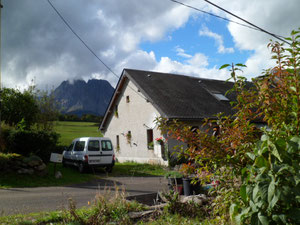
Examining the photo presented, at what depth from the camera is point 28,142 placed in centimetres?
1392

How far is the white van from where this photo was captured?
48.7ft

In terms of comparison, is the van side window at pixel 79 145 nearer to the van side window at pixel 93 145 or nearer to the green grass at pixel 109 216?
the van side window at pixel 93 145

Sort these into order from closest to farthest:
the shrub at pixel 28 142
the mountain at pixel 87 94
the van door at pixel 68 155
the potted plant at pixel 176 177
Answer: the potted plant at pixel 176 177 < the shrub at pixel 28 142 < the van door at pixel 68 155 < the mountain at pixel 87 94

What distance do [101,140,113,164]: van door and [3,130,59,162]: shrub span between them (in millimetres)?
2869

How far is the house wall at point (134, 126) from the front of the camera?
1958cm

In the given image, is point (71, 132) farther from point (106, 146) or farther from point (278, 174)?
point (278, 174)

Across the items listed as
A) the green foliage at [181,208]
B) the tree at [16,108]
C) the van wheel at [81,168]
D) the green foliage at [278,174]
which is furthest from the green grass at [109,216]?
the tree at [16,108]

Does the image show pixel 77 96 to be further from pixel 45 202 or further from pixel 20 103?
pixel 45 202

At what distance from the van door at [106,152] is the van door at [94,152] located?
0.80 feet

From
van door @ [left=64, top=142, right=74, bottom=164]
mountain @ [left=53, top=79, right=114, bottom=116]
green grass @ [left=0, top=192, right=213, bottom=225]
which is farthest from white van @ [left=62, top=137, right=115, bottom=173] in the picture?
mountain @ [left=53, top=79, right=114, bottom=116]

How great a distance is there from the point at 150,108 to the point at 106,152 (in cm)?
560

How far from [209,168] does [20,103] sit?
1973cm

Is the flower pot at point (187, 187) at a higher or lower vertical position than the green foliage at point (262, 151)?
lower

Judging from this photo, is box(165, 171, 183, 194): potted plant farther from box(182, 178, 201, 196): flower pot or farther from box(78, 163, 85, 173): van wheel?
box(78, 163, 85, 173): van wheel
